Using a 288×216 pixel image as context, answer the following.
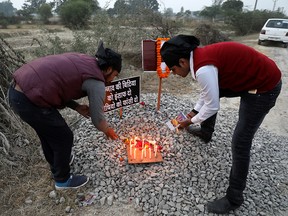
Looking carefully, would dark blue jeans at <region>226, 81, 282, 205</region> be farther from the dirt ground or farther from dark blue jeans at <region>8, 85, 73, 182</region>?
dark blue jeans at <region>8, 85, 73, 182</region>

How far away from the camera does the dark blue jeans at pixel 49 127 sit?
2.21m

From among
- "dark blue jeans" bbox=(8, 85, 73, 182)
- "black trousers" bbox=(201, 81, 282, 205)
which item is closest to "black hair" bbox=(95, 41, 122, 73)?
"dark blue jeans" bbox=(8, 85, 73, 182)

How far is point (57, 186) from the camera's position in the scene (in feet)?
9.42

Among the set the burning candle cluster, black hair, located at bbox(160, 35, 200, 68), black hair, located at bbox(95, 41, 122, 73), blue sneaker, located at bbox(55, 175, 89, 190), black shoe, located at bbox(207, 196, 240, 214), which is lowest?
black shoe, located at bbox(207, 196, 240, 214)

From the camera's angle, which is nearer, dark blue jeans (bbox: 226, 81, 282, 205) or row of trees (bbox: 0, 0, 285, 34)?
dark blue jeans (bbox: 226, 81, 282, 205)

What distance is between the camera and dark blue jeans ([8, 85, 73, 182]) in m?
2.21

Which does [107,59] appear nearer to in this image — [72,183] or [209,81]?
[209,81]

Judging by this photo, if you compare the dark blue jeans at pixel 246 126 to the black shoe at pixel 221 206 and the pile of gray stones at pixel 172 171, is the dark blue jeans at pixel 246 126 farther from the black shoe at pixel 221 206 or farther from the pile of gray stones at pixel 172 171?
the pile of gray stones at pixel 172 171

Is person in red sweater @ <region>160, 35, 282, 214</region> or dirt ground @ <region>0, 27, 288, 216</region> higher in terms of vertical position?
person in red sweater @ <region>160, 35, 282, 214</region>

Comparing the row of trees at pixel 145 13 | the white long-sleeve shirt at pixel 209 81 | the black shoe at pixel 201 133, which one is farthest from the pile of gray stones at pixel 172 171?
Result: the row of trees at pixel 145 13

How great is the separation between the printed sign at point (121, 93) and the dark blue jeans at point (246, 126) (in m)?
1.76

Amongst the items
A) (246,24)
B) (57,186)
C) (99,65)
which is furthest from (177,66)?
(246,24)

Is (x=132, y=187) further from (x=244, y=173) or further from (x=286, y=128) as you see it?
(x=286, y=128)

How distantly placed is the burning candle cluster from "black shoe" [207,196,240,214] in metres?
0.83
